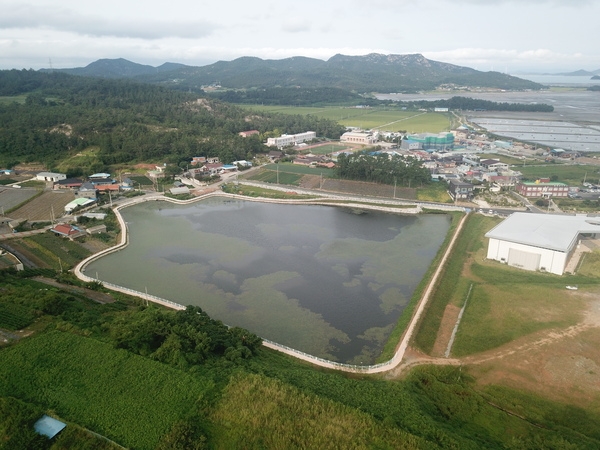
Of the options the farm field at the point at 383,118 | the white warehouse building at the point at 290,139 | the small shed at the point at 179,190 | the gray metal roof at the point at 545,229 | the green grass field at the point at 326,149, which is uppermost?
the farm field at the point at 383,118

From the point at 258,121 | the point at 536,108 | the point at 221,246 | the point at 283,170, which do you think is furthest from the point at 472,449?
the point at 536,108

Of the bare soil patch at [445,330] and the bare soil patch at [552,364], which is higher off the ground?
the bare soil patch at [552,364]

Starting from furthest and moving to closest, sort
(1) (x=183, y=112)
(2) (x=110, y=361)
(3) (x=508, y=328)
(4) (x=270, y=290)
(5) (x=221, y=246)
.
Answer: (1) (x=183, y=112) → (5) (x=221, y=246) → (4) (x=270, y=290) → (3) (x=508, y=328) → (2) (x=110, y=361)

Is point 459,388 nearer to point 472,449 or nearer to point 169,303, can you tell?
point 472,449

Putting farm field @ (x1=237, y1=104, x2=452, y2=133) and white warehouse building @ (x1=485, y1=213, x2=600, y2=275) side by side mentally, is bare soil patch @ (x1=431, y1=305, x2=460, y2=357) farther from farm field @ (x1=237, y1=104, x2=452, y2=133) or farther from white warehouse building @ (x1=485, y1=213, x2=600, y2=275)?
farm field @ (x1=237, y1=104, x2=452, y2=133)

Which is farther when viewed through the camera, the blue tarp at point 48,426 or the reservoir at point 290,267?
the reservoir at point 290,267

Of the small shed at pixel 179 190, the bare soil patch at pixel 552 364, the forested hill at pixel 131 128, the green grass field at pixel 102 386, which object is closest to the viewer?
the green grass field at pixel 102 386

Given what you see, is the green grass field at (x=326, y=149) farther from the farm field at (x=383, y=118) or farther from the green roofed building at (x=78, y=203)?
the green roofed building at (x=78, y=203)

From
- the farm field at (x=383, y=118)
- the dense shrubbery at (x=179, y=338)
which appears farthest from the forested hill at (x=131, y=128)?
the dense shrubbery at (x=179, y=338)
